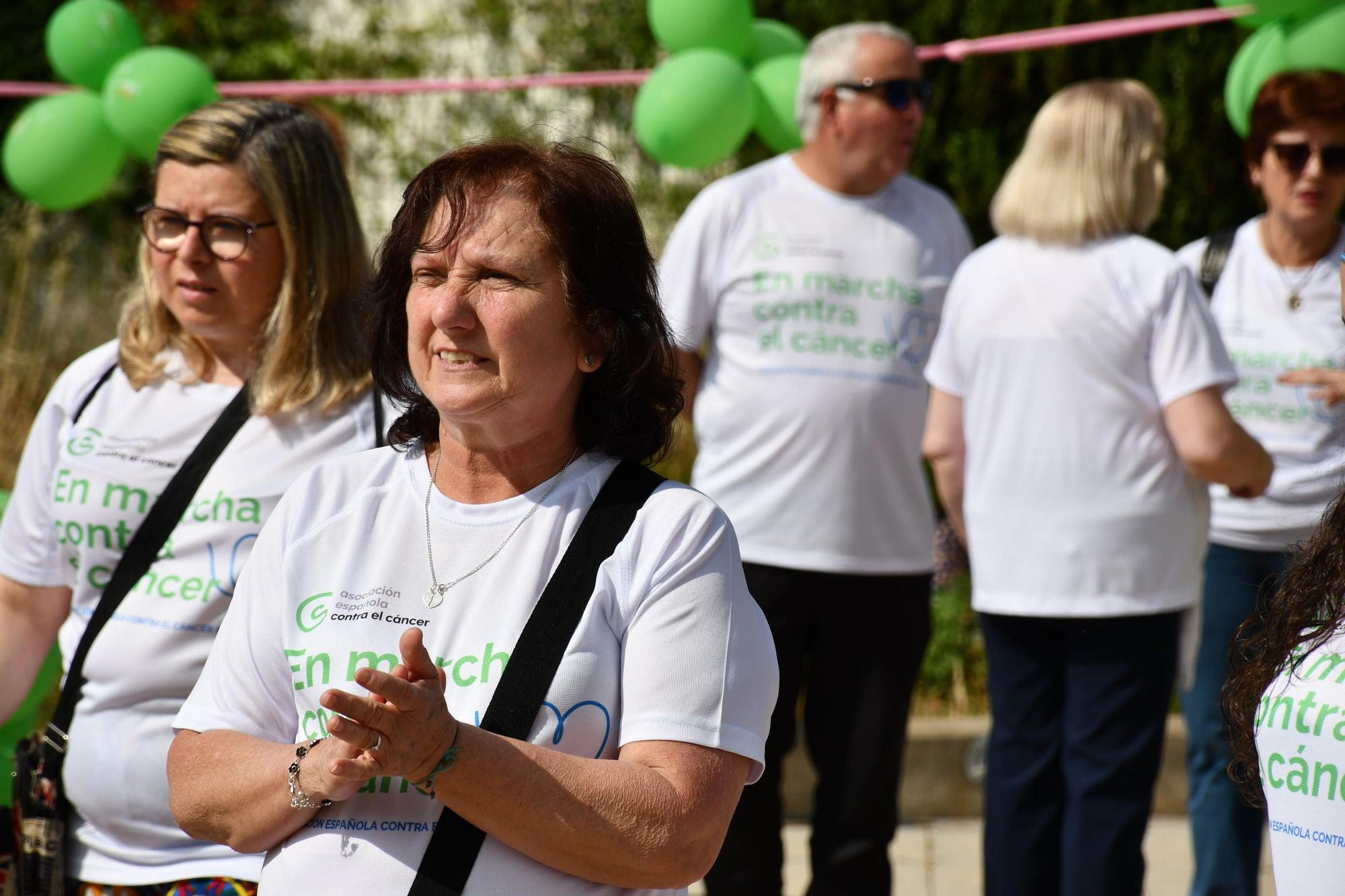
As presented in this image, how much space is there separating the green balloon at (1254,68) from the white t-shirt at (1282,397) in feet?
1.68

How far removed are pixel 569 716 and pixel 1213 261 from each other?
3372 millimetres

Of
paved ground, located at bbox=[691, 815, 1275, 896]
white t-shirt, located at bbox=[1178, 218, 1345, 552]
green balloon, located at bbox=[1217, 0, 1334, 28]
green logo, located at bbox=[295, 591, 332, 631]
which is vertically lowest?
paved ground, located at bbox=[691, 815, 1275, 896]

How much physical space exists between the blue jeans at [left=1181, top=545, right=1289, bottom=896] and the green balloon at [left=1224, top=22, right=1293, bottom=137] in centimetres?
132

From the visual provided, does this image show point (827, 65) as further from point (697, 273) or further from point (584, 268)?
point (584, 268)

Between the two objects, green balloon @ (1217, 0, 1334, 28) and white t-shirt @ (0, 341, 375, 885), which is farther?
green balloon @ (1217, 0, 1334, 28)

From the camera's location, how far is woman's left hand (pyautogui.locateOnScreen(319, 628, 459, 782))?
60.3 inches

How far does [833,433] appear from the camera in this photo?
3832mm

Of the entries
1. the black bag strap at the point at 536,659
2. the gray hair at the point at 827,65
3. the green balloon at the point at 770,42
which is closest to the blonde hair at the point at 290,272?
the black bag strap at the point at 536,659

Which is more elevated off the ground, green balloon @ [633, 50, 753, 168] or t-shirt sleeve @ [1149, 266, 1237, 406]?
green balloon @ [633, 50, 753, 168]

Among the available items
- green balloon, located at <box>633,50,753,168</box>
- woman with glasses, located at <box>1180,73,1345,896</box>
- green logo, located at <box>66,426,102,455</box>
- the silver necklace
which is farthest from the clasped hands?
woman with glasses, located at <box>1180,73,1345,896</box>

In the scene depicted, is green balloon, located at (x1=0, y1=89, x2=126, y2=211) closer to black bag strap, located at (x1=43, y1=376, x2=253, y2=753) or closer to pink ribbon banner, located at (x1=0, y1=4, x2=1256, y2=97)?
pink ribbon banner, located at (x1=0, y1=4, x2=1256, y2=97)

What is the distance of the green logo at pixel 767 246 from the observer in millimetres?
3949

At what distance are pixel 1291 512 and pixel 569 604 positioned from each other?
2.99m

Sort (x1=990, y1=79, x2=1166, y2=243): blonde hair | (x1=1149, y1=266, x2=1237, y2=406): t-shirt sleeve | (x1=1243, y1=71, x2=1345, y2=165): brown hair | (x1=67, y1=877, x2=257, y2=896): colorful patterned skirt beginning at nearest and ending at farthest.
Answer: (x1=67, y1=877, x2=257, y2=896): colorful patterned skirt
(x1=1149, y1=266, x2=1237, y2=406): t-shirt sleeve
(x1=990, y1=79, x2=1166, y2=243): blonde hair
(x1=1243, y1=71, x2=1345, y2=165): brown hair
